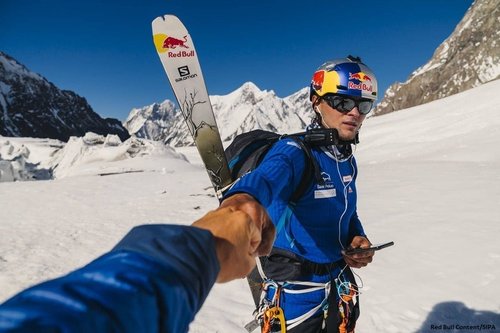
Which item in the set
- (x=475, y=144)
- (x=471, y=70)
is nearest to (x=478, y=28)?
(x=471, y=70)

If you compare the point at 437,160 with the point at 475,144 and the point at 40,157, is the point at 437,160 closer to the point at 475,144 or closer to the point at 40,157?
the point at 475,144

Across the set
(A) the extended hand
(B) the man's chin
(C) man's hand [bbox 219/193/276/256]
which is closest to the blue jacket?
(B) the man's chin

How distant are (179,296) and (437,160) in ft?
68.5

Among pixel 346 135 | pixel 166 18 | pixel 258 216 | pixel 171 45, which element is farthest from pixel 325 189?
pixel 166 18

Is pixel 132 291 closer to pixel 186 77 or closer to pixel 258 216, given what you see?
pixel 258 216

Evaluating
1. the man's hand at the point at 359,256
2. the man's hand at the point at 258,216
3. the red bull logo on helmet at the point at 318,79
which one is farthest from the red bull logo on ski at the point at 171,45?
the man's hand at the point at 258,216

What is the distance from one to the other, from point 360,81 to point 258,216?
2.29 meters

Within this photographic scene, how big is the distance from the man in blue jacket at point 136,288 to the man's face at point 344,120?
7.45 ft

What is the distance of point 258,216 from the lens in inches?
53.0

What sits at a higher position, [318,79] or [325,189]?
[318,79]

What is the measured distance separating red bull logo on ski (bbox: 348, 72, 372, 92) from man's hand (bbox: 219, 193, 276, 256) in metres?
2.09

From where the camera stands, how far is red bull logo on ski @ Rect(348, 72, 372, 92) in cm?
313

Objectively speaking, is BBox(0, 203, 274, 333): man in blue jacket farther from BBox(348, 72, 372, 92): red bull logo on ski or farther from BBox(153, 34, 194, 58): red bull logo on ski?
BBox(153, 34, 194, 58): red bull logo on ski

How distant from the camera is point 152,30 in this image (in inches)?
156
